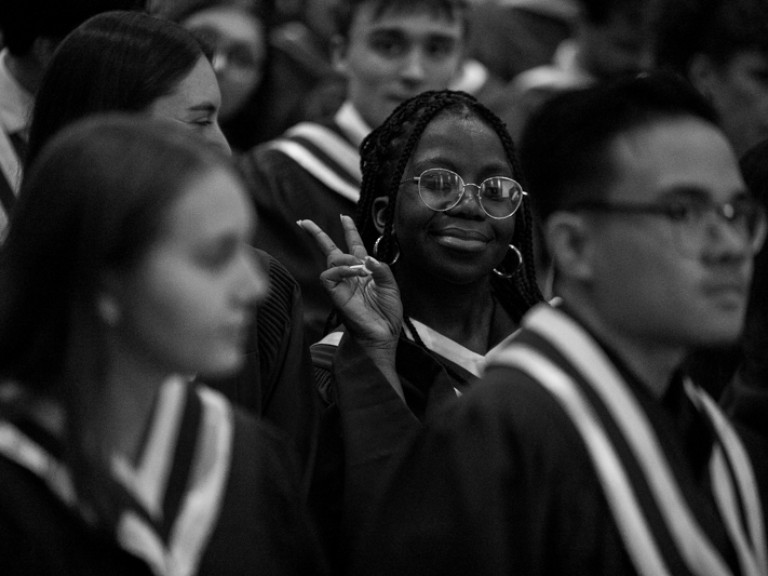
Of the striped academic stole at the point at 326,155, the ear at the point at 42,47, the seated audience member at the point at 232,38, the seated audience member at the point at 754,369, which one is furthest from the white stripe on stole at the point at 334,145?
the seated audience member at the point at 754,369

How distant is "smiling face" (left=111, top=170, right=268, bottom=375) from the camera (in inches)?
76.4

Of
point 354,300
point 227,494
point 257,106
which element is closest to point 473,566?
point 227,494

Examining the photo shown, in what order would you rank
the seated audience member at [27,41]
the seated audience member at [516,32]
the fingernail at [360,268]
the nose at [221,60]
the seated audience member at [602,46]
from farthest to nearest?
the seated audience member at [516,32] → the seated audience member at [602,46] → the nose at [221,60] → the seated audience member at [27,41] → the fingernail at [360,268]

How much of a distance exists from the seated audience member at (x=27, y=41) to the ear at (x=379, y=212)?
900 millimetres

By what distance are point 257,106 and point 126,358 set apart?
3669 millimetres

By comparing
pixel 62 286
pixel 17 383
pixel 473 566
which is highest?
pixel 62 286

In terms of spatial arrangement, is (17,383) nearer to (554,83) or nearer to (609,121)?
(609,121)

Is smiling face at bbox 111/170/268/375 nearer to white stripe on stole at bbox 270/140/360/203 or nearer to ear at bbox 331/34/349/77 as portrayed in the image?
white stripe on stole at bbox 270/140/360/203

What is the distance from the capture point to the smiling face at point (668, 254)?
85.0 inches

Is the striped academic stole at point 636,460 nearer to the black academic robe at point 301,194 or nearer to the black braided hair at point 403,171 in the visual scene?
the black braided hair at point 403,171

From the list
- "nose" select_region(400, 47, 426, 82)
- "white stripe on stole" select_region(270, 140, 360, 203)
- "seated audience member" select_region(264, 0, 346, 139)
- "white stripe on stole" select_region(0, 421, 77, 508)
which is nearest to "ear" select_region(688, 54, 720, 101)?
"nose" select_region(400, 47, 426, 82)

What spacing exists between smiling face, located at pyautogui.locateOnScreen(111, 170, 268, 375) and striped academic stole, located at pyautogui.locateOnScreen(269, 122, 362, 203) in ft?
7.64

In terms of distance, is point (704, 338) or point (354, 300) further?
point (354, 300)

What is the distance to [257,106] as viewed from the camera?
18.3ft
